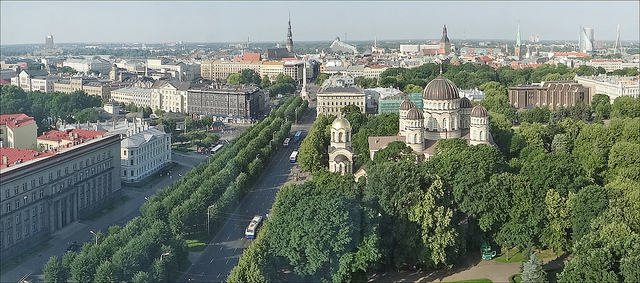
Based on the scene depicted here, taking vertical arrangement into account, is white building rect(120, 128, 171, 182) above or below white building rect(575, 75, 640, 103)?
below

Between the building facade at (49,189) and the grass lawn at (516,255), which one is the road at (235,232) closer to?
the building facade at (49,189)

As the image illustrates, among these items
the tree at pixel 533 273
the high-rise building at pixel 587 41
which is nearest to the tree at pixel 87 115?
the tree at pixel 533 273

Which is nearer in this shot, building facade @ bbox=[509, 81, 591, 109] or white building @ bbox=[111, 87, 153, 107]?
building facade @ bbox=[509, 81, 591, 109]

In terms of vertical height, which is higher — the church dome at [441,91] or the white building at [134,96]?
the church dome at [441,91]

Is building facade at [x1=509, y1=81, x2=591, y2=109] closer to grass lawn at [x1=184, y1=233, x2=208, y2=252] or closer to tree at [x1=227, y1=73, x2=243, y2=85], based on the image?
tree at [x1=227, y1=73, x2=243, y2=85]

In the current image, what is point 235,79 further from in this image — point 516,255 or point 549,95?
point 516,255

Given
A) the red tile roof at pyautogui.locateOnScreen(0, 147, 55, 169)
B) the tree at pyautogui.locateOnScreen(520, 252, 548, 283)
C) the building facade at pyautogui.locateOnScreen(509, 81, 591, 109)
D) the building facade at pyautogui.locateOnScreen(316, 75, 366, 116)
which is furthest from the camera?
the building facade at pyautogui.locateOnScreen(509, 81, 591, 109)

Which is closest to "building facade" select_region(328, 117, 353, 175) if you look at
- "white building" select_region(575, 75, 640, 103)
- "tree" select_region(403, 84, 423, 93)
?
"tree" select_region(403, 84, 423, 93)
